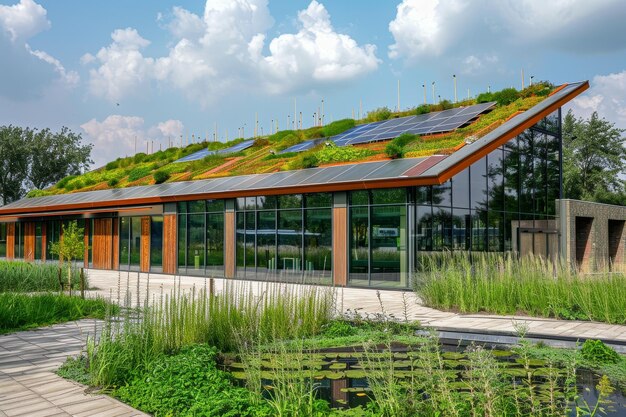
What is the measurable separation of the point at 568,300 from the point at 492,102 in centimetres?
1383

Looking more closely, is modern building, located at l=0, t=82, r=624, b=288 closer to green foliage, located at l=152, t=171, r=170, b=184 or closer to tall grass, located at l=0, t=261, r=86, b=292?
green foliage, located at l=152, t=171, r=170, b=184

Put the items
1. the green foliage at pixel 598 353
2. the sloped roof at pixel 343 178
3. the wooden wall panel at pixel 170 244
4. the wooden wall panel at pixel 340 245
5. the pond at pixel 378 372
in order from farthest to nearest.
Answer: the wooden wall panel at pixel 170 244 → the wooden wall panel at pixel 340 245 → the sloped roof at pixel 343 178 → the green foliage at pixel 598 353 → the pond at pixel 378 372

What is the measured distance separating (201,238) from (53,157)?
115 ft

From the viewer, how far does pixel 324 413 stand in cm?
396

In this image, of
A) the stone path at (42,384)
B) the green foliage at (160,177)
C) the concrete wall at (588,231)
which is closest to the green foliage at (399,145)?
the concrete wall at (588,231)

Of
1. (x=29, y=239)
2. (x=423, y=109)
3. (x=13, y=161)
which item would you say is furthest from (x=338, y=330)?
(x=13, y=161)

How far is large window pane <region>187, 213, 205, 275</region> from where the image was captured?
1995cm

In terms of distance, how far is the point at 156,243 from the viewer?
Result: 71.3 ft

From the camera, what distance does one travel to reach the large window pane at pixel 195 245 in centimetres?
1995

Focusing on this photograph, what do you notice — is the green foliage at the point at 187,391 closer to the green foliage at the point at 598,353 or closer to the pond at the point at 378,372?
the pond at the point at 378,372

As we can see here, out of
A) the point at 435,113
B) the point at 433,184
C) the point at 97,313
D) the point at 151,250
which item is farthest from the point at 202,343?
the point at 435,113

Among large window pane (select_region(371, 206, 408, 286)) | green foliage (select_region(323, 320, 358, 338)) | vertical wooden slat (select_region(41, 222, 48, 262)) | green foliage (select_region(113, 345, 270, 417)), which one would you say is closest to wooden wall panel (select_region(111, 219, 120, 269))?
Result: vertical wooden slat (select_region(41, 222, 48, 262))

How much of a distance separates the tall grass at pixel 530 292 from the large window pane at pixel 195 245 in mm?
10909

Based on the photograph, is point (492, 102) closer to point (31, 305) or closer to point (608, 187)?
point (31, 305)
